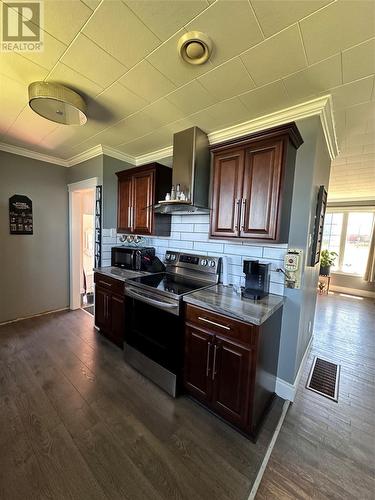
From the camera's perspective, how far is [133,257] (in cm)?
284

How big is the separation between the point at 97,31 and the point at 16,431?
8.92 ft

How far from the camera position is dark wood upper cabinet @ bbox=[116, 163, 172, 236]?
265cm

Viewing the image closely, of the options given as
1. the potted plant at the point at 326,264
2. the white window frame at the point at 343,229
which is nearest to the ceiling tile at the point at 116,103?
the potted plant at the point at 326,264

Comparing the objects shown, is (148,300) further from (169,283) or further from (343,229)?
(343,229)

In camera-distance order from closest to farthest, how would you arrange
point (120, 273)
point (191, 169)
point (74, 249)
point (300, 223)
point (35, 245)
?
point (300, 223) → point (191, 169) → point (120, 273) → point (35, 245) → point (74, 249)

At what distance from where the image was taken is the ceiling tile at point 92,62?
1.34 m

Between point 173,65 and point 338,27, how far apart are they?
A: 3.14 ft

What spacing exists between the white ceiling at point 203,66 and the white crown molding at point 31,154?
0.77 m

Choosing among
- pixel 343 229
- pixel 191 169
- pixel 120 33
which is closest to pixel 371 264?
pixel 343 229

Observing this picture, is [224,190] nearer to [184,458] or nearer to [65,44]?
[65,44]

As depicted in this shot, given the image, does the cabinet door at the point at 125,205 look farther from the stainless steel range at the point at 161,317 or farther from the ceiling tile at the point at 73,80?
the ceiling tile at the point at 73,80

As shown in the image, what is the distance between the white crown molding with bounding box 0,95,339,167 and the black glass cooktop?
5.35 ft

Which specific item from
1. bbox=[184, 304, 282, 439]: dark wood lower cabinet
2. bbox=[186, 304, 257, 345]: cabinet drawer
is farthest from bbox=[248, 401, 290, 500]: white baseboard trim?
bbox=[186, 304, 257, 345]: cabinet drawer

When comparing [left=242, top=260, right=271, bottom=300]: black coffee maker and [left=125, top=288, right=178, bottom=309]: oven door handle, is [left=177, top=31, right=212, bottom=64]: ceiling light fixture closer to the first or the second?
[left=242, top=260, right=271, bottom=300]: black coffee maker
